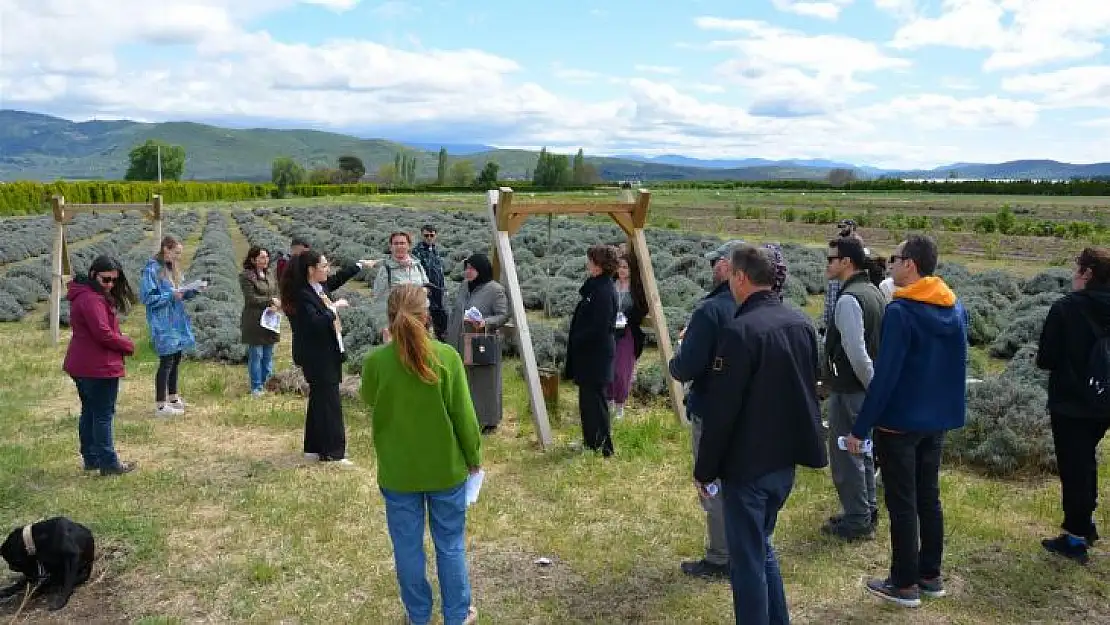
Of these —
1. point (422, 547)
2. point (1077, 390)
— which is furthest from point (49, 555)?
point (1077, 390)

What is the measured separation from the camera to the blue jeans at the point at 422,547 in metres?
4.18

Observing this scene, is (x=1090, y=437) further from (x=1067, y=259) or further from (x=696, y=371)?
(x=1067, y=259)

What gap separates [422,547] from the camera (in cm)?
420

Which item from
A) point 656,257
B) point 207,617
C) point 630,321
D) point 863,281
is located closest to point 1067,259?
point 656,257

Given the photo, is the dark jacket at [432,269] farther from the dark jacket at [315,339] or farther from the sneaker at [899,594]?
the sneaker at [899,594]

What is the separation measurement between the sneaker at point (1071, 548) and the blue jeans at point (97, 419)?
7056 mm

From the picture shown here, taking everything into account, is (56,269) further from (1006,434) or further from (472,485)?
(1006,434)

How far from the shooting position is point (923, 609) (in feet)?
15.5

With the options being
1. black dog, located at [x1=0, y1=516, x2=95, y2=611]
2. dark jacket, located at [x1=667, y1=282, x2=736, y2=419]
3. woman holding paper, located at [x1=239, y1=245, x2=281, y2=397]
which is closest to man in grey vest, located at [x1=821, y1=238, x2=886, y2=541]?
dark jacket, located at [x1=667, y1=282, x2=736, y2=419]

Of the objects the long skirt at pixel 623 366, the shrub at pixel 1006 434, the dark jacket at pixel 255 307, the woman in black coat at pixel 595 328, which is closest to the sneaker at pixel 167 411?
the dark jacket at pixel 255 307

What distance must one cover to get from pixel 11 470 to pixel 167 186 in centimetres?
7814

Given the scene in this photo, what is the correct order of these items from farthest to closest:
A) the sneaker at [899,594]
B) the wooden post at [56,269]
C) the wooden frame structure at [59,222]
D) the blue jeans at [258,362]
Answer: the wooden post at [56,269] < the wooden frame structure at [59,222] < the blue jeans at [258,362] < the sneaker at [899,594]

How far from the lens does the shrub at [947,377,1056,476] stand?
7.02 m

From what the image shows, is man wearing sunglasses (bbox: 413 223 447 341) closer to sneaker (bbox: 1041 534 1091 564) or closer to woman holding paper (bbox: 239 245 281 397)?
woman holding paper (bbox: 239 245 281 397)
